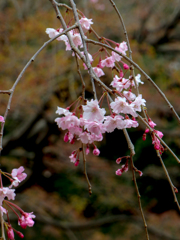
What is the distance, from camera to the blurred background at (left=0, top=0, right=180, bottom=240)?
4.18m

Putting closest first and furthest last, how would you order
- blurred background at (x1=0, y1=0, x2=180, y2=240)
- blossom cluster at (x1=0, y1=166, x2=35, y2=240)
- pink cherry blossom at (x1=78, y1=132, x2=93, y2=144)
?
blossom cluster at (x1=0, y1=166, x2=35, y2=240) < pink cherry blossom at (x1=78, y1=132, x2=93, y2=144) < blurred background at (x1=0, y1=0, x2=180, y2=240)

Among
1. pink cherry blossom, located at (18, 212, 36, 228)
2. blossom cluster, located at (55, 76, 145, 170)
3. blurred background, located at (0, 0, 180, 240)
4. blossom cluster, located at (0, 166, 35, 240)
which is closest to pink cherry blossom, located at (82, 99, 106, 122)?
blossom cluster, located at (55, 76, 145, 170)

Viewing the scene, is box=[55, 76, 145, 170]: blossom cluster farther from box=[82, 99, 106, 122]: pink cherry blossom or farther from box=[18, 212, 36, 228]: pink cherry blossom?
box=[18, 212, 36, 228]: pink cherry blossom

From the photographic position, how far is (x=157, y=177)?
4.68 meters

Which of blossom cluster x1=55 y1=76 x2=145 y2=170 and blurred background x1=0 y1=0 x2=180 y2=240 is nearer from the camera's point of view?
blossom cluster x1=55 y1=76 x2=145 y2=170

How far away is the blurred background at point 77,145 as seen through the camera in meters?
4.18

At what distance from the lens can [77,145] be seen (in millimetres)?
4266

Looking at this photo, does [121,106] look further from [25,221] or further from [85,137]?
[25,221]

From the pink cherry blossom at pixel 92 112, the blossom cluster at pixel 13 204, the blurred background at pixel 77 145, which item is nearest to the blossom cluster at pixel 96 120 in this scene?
the pink cherry blossom at pixel 92 112

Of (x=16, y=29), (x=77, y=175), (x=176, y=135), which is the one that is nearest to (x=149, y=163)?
(x=176, y=135)

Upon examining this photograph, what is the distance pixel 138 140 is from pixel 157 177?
2.37 feet

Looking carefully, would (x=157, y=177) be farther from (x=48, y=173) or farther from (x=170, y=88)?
(x=48, y=173)

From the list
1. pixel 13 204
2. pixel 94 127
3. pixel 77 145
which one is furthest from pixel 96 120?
pixel 77 145

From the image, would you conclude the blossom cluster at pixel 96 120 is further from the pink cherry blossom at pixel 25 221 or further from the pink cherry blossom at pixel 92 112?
the pink cherry blossom at pixel 25 221
